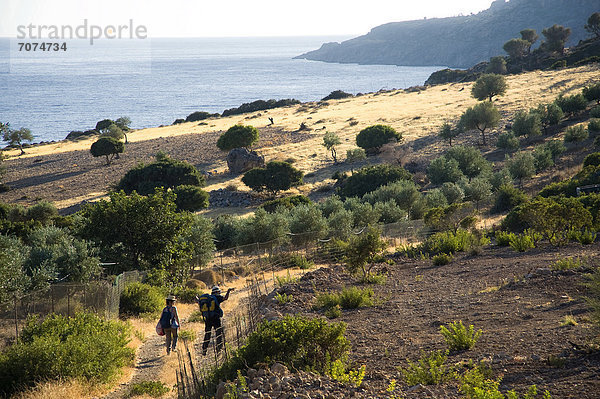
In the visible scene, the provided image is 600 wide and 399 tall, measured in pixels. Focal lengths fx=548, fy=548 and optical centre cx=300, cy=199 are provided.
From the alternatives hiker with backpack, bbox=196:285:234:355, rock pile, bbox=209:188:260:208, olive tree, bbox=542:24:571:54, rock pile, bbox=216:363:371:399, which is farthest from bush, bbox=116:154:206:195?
olive tree, bbox=542:24:571:54

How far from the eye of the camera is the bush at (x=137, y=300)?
17.7m

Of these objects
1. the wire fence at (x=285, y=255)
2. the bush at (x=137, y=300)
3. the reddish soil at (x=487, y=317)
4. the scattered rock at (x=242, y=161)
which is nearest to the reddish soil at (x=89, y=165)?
the scattered rock at (x=242, y=161)

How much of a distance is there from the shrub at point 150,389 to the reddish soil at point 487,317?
12.6ft

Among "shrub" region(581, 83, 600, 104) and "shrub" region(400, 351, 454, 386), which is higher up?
"shrub" region(581, 83, 600, 104)

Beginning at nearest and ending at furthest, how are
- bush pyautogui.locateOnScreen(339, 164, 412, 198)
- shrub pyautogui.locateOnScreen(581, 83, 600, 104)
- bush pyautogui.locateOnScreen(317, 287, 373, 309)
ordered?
bush pyautogui.locateOnScreen(317, 287, 373, 309) → bush pyautogui.locateOnScreen(339, 164, 412, 198) → shrub pyautogui.locateOnScreen(581, 83, 600, 104)

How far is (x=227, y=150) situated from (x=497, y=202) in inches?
1448

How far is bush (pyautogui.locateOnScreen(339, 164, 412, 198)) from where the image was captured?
43.1 meters

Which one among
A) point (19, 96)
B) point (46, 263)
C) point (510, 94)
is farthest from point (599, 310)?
point (19, 96)

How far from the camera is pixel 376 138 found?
59406 mm

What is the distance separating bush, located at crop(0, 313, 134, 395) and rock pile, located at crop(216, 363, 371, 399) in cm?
430

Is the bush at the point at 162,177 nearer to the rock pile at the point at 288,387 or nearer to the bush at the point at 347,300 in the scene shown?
the bush at the point at 347,300

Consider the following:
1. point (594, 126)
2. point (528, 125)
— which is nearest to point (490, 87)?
point (528, 125)

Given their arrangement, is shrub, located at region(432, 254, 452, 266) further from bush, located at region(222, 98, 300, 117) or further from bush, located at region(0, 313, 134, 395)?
bush, located at region(222, 98, 300, 117)

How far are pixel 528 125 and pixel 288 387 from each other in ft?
167
